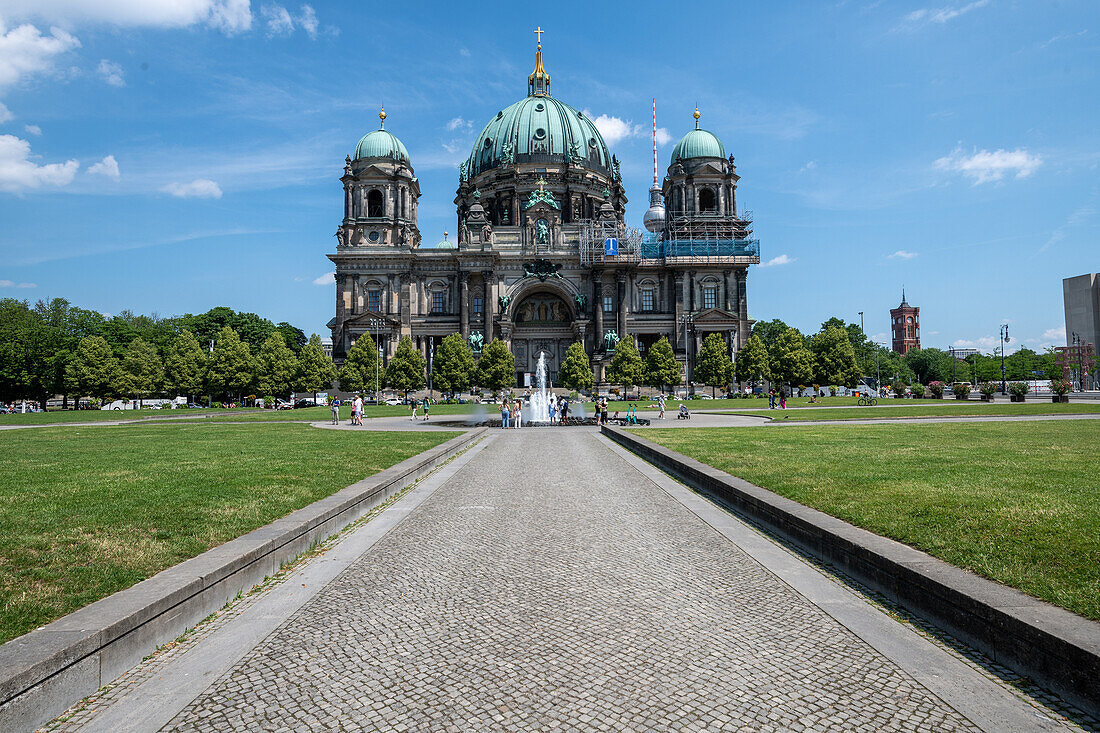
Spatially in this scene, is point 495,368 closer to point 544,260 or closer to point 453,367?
point 453,367

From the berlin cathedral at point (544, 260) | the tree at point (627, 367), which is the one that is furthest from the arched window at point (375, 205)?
the tree at point (627, 367)

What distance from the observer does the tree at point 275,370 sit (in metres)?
71.2

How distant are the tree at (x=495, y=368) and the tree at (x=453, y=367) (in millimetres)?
1428

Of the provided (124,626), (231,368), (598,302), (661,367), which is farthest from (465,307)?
(124,626)

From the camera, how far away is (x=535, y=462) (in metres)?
18.5

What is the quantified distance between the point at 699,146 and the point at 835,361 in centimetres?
3613

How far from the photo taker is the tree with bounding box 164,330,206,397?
A: 244 feet

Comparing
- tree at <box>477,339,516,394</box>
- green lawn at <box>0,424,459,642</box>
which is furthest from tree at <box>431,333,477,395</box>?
green lawn at <box>0,424,459,642</box>

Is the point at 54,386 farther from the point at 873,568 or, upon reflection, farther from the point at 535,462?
the point at 873,568

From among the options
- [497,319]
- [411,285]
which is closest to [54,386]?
[411,285]

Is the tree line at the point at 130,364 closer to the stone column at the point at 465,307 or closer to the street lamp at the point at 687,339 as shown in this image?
the stone column at the point at 465,307

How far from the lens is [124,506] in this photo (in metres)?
8.56

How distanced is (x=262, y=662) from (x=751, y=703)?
3516 millimetres

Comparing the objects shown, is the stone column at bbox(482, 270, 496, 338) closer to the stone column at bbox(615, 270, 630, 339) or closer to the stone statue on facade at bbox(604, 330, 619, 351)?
the stone statue on facade at bbox(604, 330, 619, 351)
